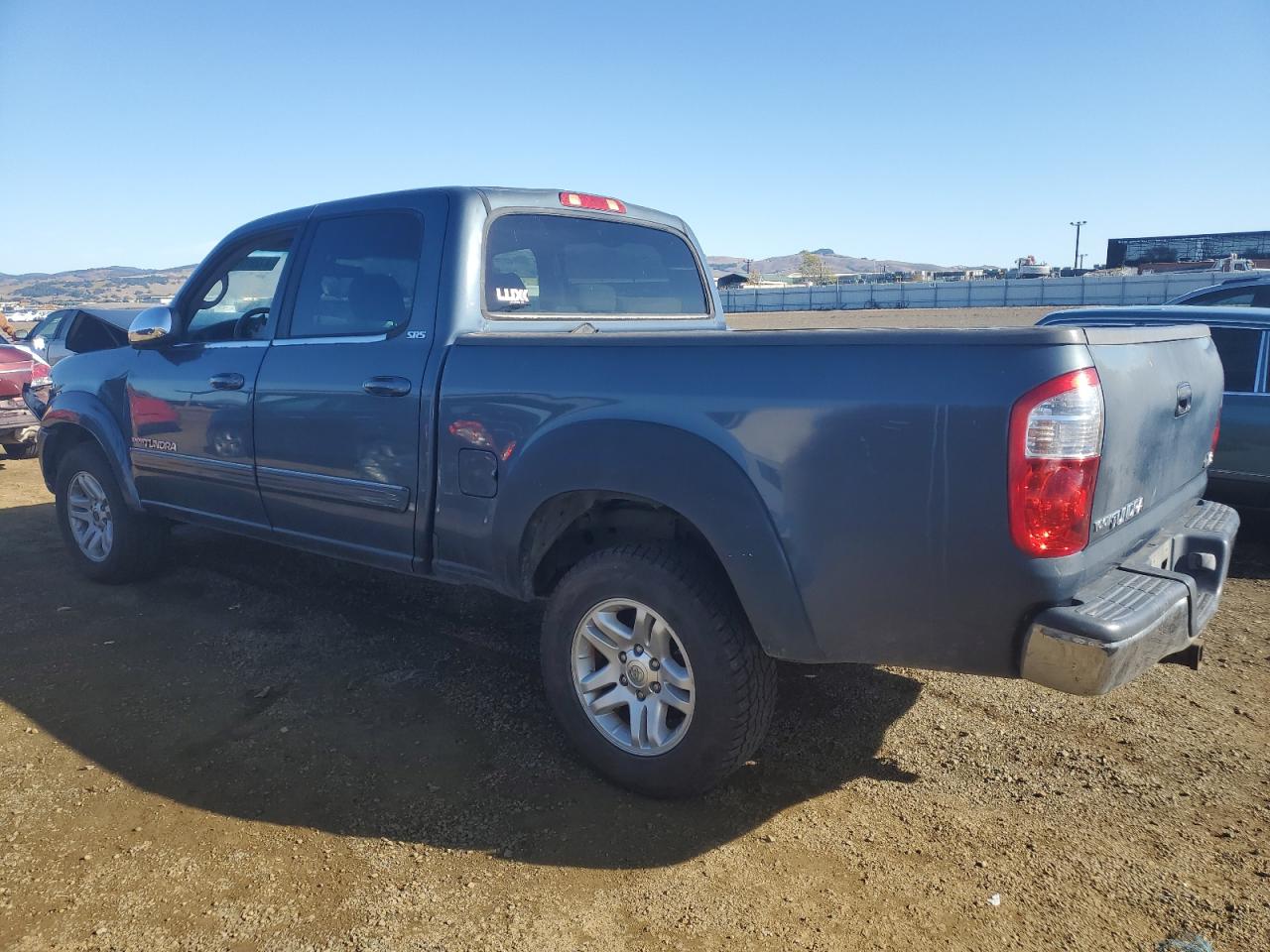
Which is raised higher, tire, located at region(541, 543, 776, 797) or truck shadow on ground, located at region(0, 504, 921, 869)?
tire, located at region(541, 543, 776, 797)

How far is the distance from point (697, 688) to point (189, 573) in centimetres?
394

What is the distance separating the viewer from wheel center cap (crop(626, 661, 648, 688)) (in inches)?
114

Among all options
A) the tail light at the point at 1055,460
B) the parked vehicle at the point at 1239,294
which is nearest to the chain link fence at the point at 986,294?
the parked vehicle at the point at 1239,294

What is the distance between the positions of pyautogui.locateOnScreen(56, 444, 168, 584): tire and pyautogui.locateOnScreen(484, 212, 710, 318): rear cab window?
9.04ft

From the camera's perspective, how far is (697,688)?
107 inches

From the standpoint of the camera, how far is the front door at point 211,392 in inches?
164

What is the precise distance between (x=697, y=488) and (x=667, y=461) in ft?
0.43

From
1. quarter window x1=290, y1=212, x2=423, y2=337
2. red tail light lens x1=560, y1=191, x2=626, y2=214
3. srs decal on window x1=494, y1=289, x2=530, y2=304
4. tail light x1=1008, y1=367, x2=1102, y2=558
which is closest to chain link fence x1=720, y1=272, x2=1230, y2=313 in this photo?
red tail light lens x1=560, y1=191, x2=626, y2=214

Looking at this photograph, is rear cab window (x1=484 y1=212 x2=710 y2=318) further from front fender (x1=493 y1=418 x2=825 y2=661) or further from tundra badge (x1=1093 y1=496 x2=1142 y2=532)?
tundra badge (x1=1093 y1=496 x2=1142 y2=532)

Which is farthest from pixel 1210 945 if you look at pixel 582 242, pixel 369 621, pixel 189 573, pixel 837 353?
pixel 189 573

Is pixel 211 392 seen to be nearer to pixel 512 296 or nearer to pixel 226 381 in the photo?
pixel 226 381

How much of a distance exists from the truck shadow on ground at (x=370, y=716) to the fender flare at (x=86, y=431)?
2.22 ft

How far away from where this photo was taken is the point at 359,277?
3822mm

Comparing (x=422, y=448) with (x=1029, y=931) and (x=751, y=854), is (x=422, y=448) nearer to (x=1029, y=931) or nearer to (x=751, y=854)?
(x=751, y=854)
